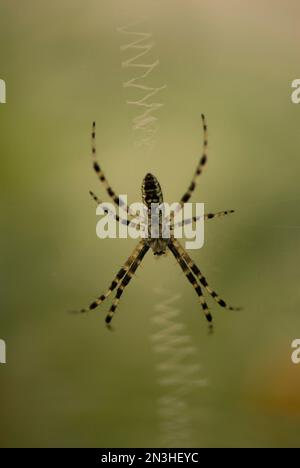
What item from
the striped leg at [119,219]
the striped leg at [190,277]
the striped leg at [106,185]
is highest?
the striped leg at [106,185]

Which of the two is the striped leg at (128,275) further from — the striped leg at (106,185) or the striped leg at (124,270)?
the striped leg at (106,185)

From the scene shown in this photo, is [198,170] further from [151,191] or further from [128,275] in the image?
[128,275]

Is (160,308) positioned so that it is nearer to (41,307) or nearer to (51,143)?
(41,307)

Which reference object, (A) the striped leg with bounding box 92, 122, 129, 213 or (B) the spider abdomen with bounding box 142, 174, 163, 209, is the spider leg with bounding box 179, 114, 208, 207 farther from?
(A) the striped leg with bounding box 92, 122, 129, 213

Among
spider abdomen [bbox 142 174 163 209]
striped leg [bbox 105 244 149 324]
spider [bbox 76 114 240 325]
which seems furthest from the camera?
striped leg [bbox 105 244 149 324]

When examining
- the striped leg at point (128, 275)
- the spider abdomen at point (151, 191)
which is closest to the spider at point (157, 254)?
the striped leg at point (128, 275)

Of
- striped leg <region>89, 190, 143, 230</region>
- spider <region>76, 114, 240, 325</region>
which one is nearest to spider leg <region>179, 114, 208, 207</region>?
spider <region>76, 114, 240, 325</region>

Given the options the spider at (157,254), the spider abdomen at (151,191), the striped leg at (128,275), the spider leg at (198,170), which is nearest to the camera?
the spider abdomen at (151,191)

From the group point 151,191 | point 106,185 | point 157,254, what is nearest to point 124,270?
point 157,254

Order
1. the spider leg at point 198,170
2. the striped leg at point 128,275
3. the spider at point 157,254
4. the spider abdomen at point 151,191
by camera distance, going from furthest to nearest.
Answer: the striped leg at point 128,275, the spider at point 157,254, the spider leg at point 198,170, the spider abdomen at point 151,191
